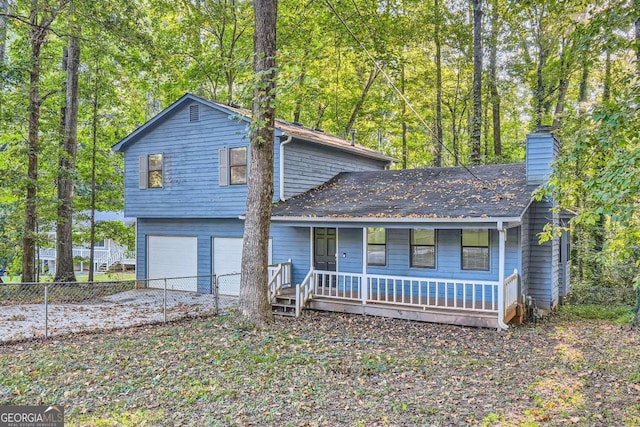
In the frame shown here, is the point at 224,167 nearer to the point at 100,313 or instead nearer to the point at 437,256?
the point at 100,313

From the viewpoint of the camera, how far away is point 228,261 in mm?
13852

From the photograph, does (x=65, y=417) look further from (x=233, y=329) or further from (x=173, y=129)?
(x=173, y=129)

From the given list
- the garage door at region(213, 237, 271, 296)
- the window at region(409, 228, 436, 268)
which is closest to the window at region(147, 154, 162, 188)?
the garage door at region(213, 237, 271, 296)

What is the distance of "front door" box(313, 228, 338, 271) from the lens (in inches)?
496

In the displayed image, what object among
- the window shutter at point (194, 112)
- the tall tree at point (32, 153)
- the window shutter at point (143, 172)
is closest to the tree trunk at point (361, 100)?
the window shutter at point (194, 112)

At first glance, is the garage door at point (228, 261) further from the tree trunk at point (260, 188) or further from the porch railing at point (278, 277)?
the tree trunk at point (260, 188)

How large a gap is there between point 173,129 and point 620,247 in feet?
41.6

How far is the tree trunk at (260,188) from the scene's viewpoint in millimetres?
8719

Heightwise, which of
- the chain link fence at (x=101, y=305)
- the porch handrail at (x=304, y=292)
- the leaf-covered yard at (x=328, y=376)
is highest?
the porch handrail at (x=304, y=292)

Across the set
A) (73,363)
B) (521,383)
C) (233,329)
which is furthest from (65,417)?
(521,383)

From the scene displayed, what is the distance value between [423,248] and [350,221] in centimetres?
220

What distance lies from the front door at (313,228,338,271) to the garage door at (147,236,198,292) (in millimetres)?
4258

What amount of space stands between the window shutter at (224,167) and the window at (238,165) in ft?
0.33

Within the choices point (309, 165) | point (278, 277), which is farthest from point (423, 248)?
point (309, 165)
